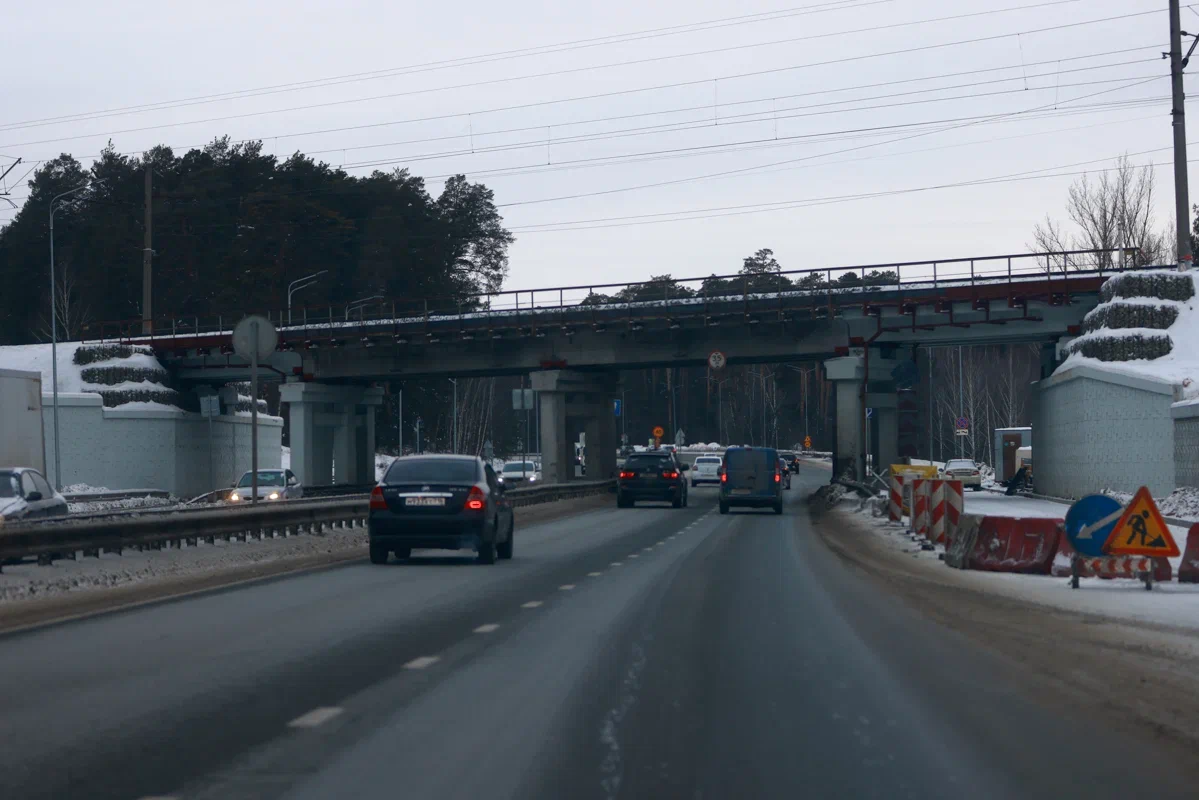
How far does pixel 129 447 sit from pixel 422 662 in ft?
183

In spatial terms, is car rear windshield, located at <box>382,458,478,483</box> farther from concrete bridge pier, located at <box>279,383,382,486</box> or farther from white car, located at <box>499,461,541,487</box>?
white car, located at <box>499,461,541,487</box>

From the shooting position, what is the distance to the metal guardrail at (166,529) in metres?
18.1

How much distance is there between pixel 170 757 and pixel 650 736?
2503 mm

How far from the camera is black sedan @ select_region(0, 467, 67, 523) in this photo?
21.9 metres

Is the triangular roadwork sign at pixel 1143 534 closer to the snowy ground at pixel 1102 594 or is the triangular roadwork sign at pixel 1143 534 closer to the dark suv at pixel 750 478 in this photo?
the snowy ground at pixel 1102 594

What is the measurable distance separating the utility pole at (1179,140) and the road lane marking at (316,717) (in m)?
37.2

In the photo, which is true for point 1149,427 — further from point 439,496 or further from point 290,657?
point 290,657

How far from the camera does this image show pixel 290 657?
11.2 meters

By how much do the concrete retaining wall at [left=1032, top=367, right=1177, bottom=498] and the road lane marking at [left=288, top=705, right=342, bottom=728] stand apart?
27.8 meters

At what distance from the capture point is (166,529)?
854 inches

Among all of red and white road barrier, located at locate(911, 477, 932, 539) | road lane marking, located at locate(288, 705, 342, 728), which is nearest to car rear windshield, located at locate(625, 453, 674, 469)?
red and white road barrier, located at locate(911, 477, 932, 539)

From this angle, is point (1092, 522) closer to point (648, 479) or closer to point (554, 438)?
point (648, 479)

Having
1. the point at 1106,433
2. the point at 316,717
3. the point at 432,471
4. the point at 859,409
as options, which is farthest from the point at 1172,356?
the point at 316,717

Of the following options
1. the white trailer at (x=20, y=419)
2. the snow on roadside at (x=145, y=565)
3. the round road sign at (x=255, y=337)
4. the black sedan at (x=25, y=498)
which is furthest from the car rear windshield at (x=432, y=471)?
the white trailer at (x=20, y=419)
